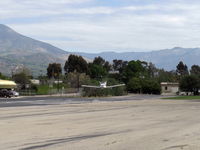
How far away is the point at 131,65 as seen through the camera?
5723 inches

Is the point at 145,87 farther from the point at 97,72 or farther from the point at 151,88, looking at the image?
Answer: the point at 97,72

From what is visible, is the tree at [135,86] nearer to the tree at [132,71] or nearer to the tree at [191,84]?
the tree at [191,84]

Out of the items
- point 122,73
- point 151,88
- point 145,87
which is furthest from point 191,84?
point 122,73

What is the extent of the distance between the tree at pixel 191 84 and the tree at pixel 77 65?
6175 cm

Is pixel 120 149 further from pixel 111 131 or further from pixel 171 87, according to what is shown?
pixel 171 87

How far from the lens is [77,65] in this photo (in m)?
170

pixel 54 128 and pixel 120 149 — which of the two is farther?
pixel 54 128

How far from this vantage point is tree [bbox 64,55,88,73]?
168 metres

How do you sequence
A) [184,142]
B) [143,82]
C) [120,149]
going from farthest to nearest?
[143,82], [184,142], [120,149]

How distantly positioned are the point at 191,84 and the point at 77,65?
6842cm

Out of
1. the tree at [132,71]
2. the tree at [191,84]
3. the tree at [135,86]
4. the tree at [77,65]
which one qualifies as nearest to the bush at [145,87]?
the tree at [135,86]

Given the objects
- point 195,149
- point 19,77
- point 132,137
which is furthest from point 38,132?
point 19,77

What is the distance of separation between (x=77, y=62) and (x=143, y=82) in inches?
2186

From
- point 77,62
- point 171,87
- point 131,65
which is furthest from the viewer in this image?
point 77,62
